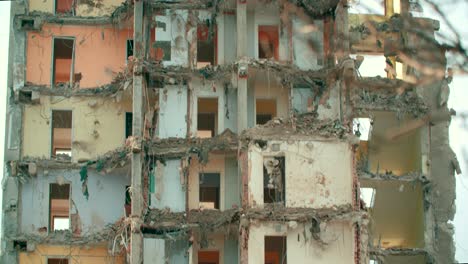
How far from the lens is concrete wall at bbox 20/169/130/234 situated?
4353 cm

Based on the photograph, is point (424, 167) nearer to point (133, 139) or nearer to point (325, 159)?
point (325, 159)

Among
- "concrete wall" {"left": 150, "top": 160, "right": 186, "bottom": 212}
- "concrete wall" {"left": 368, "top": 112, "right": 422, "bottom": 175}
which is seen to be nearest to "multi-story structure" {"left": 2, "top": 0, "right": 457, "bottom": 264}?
"concrete wall" {"left": 150, "top": 160, "right": 186, "bottom": 212}

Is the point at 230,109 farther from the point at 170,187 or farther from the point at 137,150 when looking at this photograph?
the point at 137,150

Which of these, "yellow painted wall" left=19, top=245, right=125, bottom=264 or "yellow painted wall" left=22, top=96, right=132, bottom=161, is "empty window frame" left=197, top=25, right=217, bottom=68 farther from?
"yellow painted wall" left=19, top=245, right=125, bottom=264

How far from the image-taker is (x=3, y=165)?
44.4 m

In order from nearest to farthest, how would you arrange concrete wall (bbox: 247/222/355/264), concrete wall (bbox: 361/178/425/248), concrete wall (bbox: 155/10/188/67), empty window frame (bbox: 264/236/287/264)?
concrete wall (bbox: 247/222/355/264)
empty window frame (bbox: 264/236/287/264)
concrete wall (bbox: 155/10/188/67)
concrete wall (bbox: 361/178/425/248)

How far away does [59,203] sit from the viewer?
44.8 meters

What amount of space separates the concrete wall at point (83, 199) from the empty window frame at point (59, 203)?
47 centimetres

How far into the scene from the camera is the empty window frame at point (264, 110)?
43.6m

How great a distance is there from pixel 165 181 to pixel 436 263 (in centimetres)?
1417

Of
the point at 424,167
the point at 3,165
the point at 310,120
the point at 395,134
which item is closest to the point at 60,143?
the point at 3,165

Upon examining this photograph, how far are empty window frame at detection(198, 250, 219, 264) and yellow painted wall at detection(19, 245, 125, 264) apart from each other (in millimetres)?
3815

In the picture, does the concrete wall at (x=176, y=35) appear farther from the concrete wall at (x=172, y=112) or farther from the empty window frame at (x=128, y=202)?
the empty window frame at (x=128, y=202)

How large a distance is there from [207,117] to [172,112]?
2.01m
